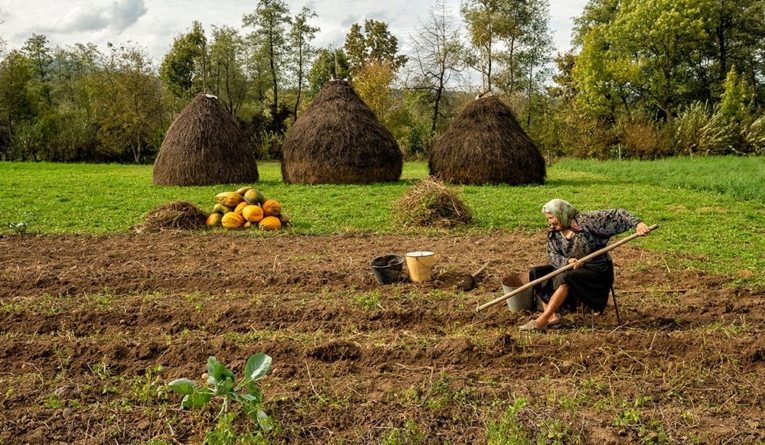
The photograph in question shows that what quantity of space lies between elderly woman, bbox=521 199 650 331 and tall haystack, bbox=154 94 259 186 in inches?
474

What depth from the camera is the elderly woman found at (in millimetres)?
4211

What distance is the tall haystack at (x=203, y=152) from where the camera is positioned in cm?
1489

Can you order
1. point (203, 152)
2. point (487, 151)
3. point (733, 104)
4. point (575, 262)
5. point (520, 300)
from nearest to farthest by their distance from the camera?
point (575, 262)
point (520, 300)
point (487, 151)
point (203, 152)
point (733, 104)

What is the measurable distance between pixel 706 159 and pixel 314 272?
64.7 feet

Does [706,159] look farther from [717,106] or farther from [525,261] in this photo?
[525,261]

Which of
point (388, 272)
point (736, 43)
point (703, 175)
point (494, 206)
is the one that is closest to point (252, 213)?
point (388, 272)

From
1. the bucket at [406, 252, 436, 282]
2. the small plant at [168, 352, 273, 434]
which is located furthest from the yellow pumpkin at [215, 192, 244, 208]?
the small plant at [168, 352, 273, 434]

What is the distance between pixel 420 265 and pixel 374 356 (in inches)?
72.9

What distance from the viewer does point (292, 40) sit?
36281mm

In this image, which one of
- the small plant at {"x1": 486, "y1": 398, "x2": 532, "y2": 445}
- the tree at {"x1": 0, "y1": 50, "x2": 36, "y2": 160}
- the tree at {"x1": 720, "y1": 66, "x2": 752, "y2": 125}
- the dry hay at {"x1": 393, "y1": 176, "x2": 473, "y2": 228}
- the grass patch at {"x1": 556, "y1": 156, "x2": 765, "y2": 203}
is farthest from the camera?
the tree at {"x1": 0, "y1": 50, "x2": 36, "y2": 160}

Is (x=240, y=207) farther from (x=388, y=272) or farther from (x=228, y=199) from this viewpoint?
(x=388, y=272)

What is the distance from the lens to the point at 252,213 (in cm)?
864

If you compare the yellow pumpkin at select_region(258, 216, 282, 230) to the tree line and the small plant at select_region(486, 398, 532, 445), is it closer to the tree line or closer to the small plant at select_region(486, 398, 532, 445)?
the small plant at select_region(486, 398, 532, 445)

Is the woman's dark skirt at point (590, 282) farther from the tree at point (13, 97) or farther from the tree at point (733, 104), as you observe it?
the tree at point (13, 97)
